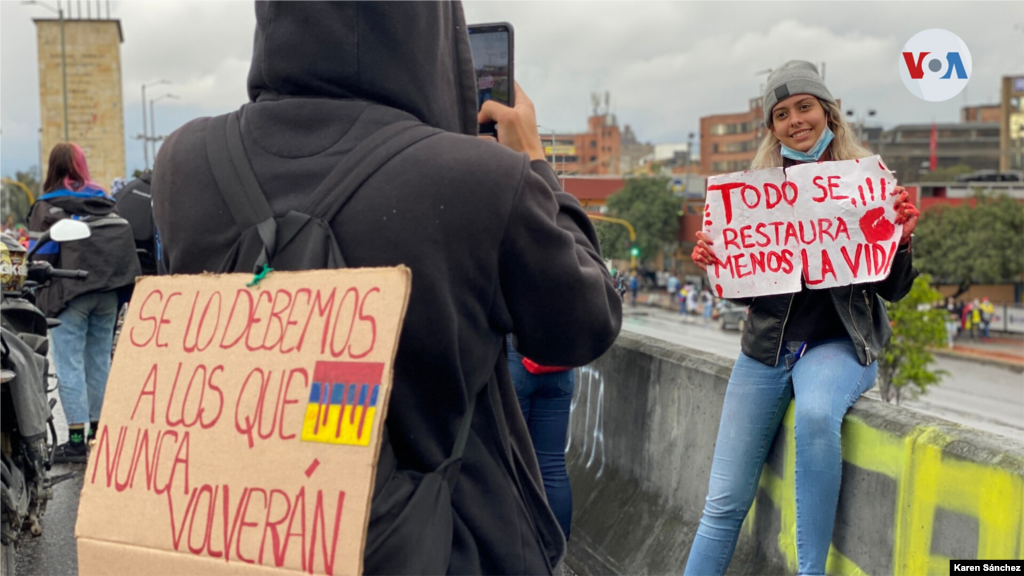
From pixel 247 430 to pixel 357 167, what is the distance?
459mm

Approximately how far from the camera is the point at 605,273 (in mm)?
1837

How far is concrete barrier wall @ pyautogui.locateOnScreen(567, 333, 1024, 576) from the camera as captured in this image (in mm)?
2688

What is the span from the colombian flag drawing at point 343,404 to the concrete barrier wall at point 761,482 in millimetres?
1765

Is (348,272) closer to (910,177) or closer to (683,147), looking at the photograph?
(910,177)

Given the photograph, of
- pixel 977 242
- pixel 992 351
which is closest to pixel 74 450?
pixel 992 351

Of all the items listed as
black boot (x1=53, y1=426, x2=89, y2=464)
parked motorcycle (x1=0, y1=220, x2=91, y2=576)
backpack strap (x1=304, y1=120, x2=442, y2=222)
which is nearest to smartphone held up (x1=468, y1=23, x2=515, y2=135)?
backpack strap (x1=304, y1=120, x2=442, y2=222)

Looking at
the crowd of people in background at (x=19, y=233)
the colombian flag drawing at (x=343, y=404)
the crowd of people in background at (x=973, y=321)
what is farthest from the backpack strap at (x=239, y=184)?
the crowd of people in background at (x=973, y=321)

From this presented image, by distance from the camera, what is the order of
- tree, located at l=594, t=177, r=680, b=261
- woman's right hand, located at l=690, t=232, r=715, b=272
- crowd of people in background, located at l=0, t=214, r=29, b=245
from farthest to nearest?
tree, located at l=594, t=177, r=680, b=261 → crowd of people in background, located at l=0, t=214, r=29, b=245 → woman's right hand, located at l=690, t=232, r=715, b=272

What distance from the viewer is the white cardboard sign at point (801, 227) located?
3352mm

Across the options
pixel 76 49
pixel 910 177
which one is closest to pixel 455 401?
pixel 76 49

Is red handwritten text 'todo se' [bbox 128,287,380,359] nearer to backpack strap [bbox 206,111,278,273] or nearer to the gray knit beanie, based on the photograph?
backpack strap [bbox 206,111,278,273]

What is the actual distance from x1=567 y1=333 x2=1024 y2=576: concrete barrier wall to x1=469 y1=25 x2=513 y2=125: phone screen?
5.17 feet

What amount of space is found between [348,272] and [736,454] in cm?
224

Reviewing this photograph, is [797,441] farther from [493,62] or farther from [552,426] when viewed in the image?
[493,62]
